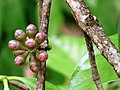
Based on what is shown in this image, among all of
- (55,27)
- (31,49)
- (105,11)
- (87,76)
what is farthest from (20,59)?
(105,11)

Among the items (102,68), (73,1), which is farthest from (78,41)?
(73,1)

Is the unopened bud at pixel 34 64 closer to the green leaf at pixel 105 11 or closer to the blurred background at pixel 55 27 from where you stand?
the blurred background at pixel 55 27

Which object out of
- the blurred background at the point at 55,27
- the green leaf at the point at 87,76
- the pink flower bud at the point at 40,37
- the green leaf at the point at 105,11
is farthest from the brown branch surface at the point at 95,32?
the green leaf at the point at 105,11

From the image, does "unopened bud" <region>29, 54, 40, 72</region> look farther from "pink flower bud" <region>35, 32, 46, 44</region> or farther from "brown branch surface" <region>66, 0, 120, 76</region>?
"brown branch surface" <region>66, 0, 120, 76</region>

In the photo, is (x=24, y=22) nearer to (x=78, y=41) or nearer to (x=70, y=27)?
(x=78, y=41)

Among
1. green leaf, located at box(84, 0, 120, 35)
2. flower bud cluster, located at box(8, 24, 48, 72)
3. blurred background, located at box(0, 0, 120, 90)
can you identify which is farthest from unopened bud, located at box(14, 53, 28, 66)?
green leaf, located at box(84, 0, 120, 35)

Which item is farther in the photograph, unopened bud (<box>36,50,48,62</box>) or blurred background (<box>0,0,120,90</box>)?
blurred background (<box>0,0,120,90</box>)
